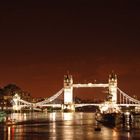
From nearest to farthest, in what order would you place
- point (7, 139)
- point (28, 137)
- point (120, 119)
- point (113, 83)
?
point (7, 139) < point (28, 137) < point (120, 119) < point (113, 83)

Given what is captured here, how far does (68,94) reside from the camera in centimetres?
14388

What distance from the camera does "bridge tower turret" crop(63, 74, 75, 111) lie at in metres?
138

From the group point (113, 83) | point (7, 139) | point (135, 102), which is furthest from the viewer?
point (113, 83)

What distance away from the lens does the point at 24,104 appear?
141000 millimetres

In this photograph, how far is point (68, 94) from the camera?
472ft

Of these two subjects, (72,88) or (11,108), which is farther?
(72,88)

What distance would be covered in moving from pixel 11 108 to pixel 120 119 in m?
64.3

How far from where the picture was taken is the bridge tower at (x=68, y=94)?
137762 mm

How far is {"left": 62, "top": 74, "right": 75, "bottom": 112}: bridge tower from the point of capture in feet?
452

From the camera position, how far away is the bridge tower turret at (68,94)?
137850mm

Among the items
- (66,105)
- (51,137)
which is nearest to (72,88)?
(66,105)

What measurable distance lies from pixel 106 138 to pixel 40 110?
113125mm

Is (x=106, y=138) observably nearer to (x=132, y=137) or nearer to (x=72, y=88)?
(x=132, y=137)

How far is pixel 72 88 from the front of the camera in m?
148
